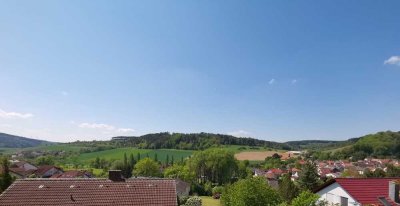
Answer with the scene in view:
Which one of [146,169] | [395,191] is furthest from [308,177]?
[146,169]

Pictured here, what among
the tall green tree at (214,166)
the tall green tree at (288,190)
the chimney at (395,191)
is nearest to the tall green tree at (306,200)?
the chimney at (395,191)

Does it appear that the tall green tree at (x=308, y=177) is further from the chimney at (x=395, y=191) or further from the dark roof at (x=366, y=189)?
the chimney at (x=395, y=191)

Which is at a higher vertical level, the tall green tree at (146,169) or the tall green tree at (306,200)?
the tall green tree at (306,200)

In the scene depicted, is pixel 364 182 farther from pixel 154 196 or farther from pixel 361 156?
pixel 361 156

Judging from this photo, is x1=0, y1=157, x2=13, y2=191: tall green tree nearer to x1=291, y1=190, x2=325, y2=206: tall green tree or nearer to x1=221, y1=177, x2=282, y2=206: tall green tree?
x1=221, y1=177, x2=282, y2=206: tall green tree

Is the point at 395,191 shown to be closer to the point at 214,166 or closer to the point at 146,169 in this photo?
the point at 146,169

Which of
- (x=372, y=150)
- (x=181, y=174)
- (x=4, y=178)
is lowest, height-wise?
(x=181, y=174)
